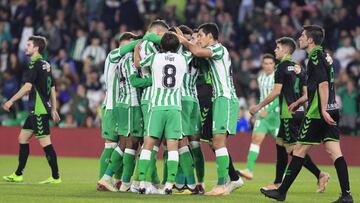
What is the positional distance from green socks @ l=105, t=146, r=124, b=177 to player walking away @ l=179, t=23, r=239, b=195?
1385mm

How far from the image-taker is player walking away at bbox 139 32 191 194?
13.6 m

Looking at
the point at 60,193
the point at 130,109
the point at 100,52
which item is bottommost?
the point at 60,193

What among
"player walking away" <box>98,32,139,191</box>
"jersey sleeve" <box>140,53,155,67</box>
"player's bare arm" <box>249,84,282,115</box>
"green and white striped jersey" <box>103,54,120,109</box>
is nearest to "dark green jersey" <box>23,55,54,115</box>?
"player walking away" <box>98,32,139,191</box>

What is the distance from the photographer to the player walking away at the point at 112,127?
1446 centimetres

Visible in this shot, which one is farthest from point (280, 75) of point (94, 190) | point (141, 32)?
point (141, 32)

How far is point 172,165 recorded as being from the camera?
13602mm

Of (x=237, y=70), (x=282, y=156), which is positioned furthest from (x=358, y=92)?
(x=282, y=156)

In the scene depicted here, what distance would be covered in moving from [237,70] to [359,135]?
3973 millimetres

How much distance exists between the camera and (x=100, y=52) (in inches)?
1075

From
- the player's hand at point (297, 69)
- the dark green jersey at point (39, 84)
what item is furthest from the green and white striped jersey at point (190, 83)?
the dark green jersey at point (39, 84)

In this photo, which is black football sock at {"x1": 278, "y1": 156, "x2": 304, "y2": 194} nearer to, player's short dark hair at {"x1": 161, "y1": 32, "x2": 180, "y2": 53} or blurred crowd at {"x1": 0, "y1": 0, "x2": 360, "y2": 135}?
player's short dark hair at {"x1": 161, "y1": 32, "x2": 180, "y2": 53}

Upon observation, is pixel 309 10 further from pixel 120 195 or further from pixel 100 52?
pixel 120 195

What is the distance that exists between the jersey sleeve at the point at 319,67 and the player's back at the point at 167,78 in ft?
6.13

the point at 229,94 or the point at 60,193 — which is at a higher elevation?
the point at 229,94
